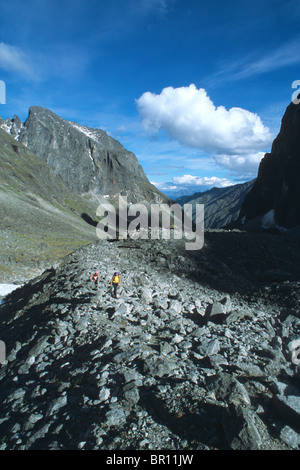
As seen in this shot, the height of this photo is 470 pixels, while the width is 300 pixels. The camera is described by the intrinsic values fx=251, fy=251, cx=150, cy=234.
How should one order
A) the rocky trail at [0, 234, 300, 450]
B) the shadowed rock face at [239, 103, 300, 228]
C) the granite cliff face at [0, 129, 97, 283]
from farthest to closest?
the shadowed rock face at [239, 103, 300, 228], the granite cliff face at [0, 129, 97, 283], the rocky trail at [0, 234, 300, 450]

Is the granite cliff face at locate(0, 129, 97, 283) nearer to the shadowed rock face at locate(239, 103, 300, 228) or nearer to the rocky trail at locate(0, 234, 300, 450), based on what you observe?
the rocky trail at locate(0, 234, 300, 450)

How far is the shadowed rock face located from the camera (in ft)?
194

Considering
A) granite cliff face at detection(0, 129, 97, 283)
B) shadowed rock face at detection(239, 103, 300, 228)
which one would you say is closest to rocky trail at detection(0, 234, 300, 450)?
granite cliff face at detection(0, 129, 97, 283)

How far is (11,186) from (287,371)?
108 metres

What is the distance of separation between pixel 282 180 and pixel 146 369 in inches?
2741

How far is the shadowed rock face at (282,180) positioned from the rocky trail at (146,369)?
5196 cm

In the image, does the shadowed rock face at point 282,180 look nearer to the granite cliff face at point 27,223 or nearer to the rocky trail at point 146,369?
the granite cliff face at point 27,223

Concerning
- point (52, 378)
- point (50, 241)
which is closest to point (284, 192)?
point (50, 241)

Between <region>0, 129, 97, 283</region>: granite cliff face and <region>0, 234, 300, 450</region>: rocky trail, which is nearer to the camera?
<region>0, 234, 300, 450</region>: rocky trail

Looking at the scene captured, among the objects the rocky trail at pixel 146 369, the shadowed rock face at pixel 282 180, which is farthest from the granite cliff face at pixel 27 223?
the shadowed rock face at pixel 282 180

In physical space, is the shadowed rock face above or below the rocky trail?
above

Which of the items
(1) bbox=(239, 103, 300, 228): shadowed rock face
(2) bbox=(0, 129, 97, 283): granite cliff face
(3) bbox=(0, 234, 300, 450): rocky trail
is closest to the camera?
(3) bbox=(0, 234, 300, 450): rocky trail

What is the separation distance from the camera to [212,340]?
8.72 m

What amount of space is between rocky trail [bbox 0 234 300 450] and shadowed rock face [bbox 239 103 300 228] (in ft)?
170
